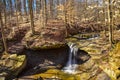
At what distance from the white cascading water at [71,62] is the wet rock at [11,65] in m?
4.63

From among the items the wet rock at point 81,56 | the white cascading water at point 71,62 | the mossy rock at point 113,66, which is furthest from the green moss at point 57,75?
the wet rock at point 81,56

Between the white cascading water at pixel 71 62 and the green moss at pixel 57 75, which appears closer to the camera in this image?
the green moss at pixel 57 75

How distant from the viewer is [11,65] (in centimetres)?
1934

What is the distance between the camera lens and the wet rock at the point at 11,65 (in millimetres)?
18194

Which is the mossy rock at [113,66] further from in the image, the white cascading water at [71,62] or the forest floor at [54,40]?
the white cascading water at [71,62]

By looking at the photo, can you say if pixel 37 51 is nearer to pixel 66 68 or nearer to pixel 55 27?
pixel 66 68

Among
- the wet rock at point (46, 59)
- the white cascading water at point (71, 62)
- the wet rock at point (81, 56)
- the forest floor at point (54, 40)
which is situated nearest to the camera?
the white cascading water at point (71, 62)

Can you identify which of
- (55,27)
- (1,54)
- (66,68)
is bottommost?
(66,68)

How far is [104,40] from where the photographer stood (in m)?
24.0

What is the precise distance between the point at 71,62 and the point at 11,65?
22.7ft

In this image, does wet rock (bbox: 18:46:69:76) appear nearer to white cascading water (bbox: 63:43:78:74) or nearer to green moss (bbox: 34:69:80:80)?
white cascading water (bbox: 63:43:78:74)

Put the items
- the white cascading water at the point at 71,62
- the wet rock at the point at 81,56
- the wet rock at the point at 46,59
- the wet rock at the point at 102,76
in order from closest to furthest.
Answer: the wet rock at the point at 102,76 → the white cascading water at the point at 71,62 → the wet rock at the point at 46,59 → the wet rock at the point at 81,56

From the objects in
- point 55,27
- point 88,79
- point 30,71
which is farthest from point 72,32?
point 88,79

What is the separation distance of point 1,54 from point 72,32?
12.1 m
